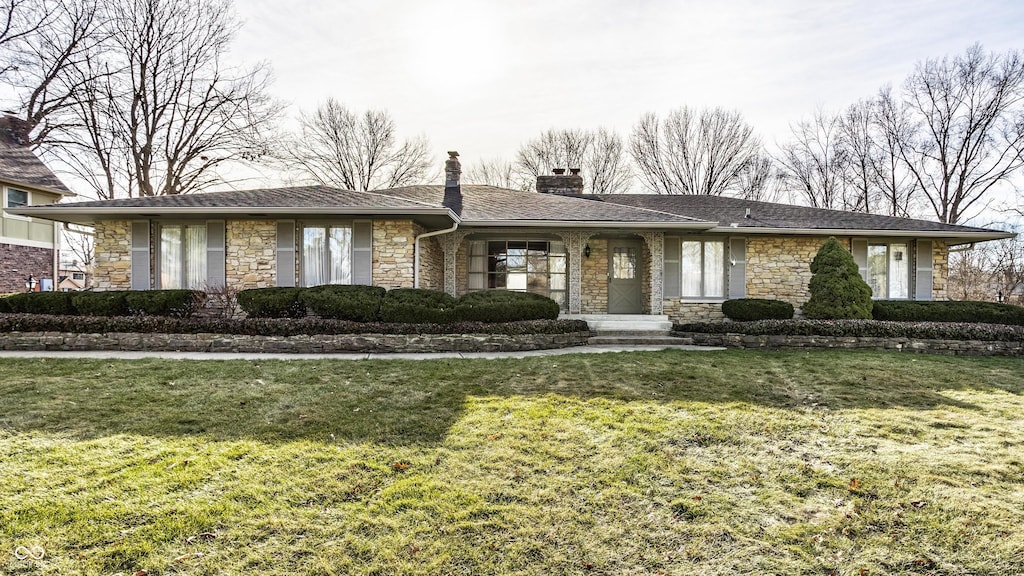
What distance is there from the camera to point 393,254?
10531mm

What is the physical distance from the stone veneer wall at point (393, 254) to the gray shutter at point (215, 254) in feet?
11.1

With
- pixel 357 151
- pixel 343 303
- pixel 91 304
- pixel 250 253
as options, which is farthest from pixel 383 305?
pixel 357 151

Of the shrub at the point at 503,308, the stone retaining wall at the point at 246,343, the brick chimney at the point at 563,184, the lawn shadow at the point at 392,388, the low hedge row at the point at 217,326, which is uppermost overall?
the brick chimney at the point at 563,184

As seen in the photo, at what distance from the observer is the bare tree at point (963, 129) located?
19891 millimetres

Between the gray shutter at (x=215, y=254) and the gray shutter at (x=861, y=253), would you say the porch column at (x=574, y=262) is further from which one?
the gray shutter at (x=215, y=254)

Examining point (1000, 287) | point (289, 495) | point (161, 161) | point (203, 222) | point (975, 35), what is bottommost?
point (289, 495)

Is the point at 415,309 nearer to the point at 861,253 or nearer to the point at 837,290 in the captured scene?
the point at 837,290

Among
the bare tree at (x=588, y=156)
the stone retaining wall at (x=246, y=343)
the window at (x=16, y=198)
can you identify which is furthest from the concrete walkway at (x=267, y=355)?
the bare tree at (x=588, y=156)

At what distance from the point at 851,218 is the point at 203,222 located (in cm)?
1635

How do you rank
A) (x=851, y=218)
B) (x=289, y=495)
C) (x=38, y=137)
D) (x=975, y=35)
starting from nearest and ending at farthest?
(x=289, y=495), (x=851, y=218), (x=38, y=137), (x=975, y=35)

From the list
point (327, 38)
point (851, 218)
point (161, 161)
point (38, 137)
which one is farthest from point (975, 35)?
point (38, 137)

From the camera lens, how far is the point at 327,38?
10.2m

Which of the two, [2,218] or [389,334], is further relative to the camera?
[2,218]

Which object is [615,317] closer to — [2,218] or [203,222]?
[203,222]
